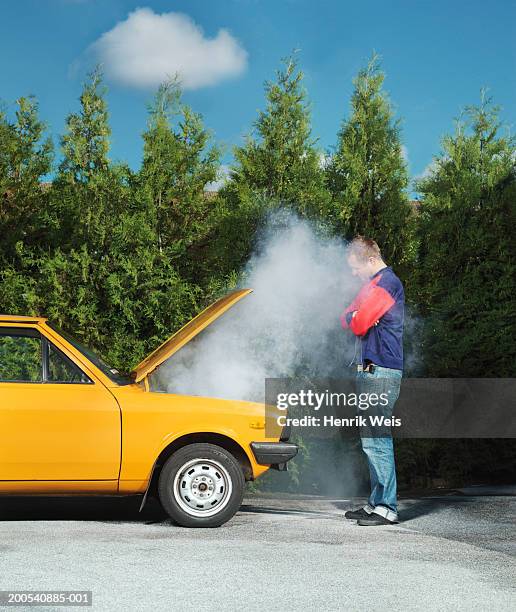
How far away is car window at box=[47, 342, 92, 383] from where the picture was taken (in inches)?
272

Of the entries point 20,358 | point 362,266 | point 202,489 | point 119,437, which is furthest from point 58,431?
point 362,266

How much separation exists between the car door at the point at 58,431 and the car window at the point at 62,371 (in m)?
0.06

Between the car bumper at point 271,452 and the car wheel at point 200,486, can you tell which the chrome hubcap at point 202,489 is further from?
the car bumper at point 271,452

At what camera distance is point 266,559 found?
561 cm

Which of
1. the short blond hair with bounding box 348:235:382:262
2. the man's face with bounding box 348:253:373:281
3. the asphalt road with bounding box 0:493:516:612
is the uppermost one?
the short blond hair with bounding box 348:235:382:262

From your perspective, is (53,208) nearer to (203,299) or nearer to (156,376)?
(203,299)

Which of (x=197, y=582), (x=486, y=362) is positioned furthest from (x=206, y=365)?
(x=486, y=362)

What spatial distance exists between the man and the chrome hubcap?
3.90ft

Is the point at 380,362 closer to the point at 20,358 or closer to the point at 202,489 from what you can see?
the point at 202,489

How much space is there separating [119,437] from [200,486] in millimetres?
763

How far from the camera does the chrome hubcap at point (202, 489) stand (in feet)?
22.3

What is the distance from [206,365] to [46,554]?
3204mm

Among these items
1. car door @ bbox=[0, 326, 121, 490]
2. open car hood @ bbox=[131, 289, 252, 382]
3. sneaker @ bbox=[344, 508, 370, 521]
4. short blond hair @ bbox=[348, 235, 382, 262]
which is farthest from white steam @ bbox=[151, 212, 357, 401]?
car door @ bbox=[0, 326, 121, 490]

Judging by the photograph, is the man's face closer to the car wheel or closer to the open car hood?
the open car hood
